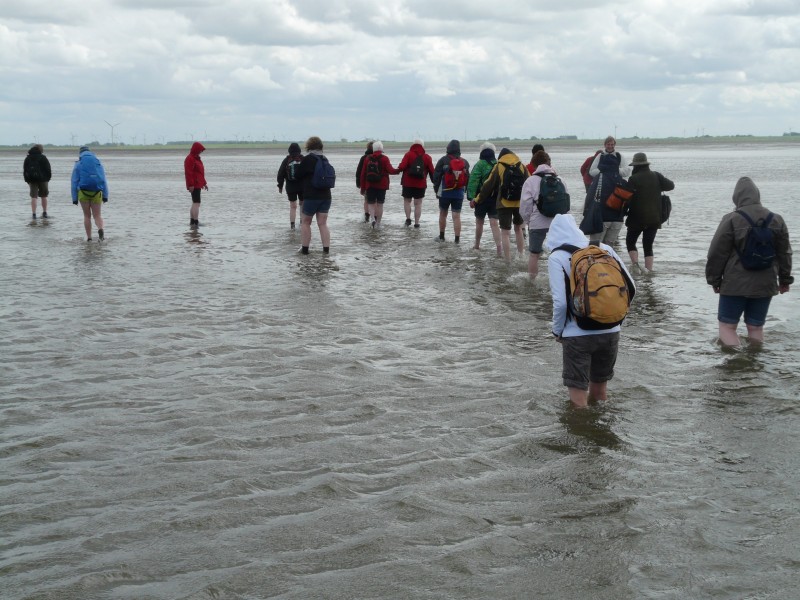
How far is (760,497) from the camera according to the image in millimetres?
5438

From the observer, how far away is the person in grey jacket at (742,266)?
27.5ft

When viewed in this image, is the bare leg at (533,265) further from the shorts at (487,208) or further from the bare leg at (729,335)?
the bare leg at (729,335)

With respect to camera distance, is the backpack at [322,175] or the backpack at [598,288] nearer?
the backpack at [598,288]

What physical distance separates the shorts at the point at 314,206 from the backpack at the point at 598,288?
387 inches

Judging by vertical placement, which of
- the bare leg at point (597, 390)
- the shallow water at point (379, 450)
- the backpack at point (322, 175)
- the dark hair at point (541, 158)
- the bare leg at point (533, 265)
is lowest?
the shallow water at point (379, 450)

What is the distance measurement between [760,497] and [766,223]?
373 cm

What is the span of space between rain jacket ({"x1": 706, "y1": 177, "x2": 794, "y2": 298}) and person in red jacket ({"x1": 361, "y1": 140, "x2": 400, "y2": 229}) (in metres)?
11.0

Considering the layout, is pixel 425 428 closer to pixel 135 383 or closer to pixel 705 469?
pixel 705 469

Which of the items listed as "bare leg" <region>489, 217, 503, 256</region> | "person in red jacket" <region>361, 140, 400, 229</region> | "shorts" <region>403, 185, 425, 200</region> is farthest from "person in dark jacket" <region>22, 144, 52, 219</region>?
"bare leg" <region>489, 217, 503, 256</region>

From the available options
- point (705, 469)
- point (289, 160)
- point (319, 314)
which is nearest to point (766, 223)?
point (705, 469)

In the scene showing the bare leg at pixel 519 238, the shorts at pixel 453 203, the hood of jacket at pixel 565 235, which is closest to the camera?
the hood of jacket at pixel 565 235

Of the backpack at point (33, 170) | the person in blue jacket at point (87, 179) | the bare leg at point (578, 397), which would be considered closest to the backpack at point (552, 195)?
the bare leg at point (578, 397)

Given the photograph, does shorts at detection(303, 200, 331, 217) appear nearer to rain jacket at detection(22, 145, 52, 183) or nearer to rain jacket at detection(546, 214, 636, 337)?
rain jacket at detection(546, 214, 636, 337)

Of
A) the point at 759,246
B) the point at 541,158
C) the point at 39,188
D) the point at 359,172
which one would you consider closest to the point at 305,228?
the point at 541,158
